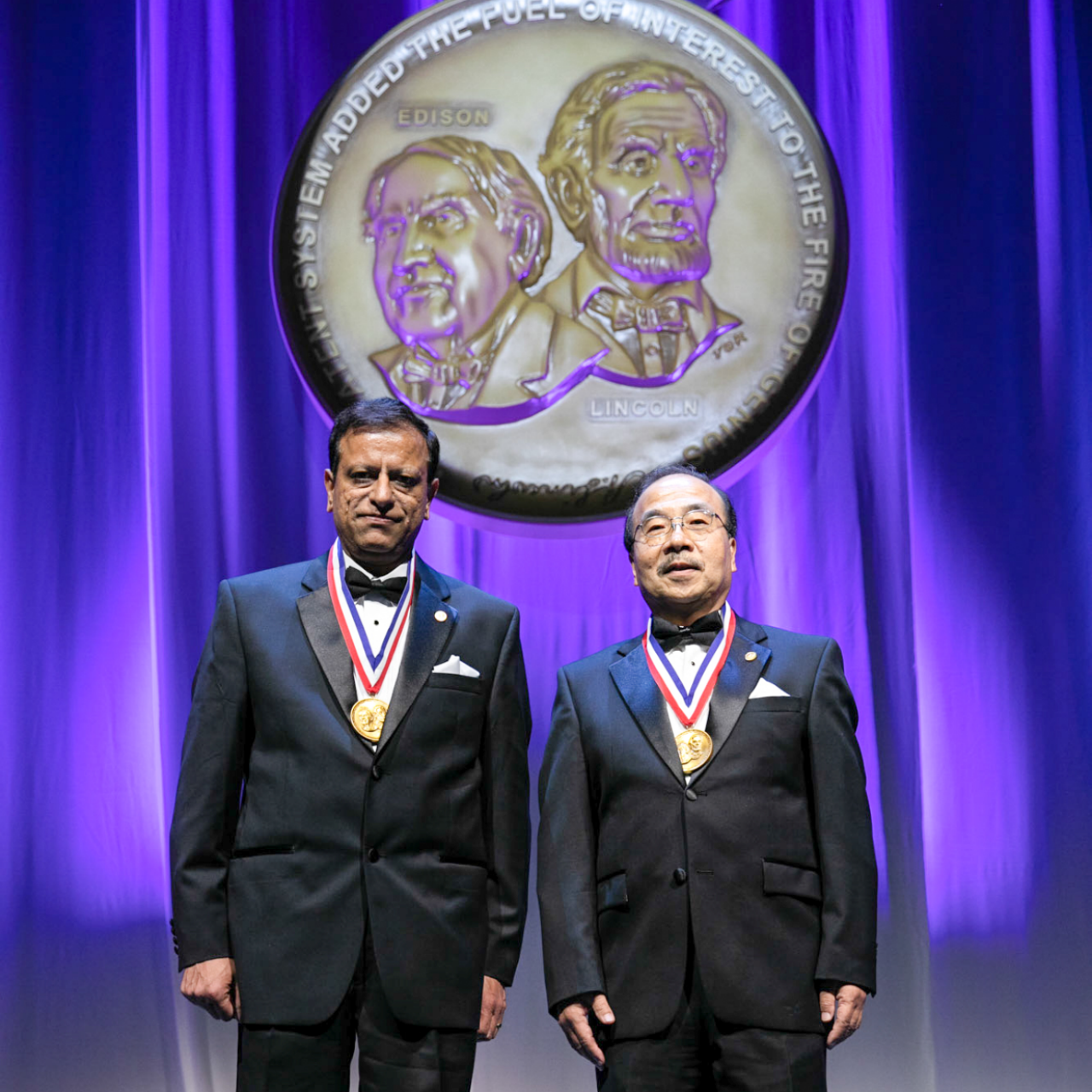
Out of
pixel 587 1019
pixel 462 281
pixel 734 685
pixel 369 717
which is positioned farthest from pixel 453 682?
pixel 462 281

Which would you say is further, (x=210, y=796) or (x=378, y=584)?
(x=378, y=584)

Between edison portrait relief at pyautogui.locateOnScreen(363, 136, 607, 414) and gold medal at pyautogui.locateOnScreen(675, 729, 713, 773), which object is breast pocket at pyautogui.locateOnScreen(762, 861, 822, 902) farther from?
edison portrait relief at pyautogui.locateOnScreen(363, 136, 607, 414)

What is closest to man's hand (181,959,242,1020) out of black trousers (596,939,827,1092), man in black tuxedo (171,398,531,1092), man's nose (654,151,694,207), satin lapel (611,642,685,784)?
man in black tuxedo (171,398,531,1092)

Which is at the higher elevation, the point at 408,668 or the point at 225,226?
the point at 225,226

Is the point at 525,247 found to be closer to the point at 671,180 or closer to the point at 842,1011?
the point at 671,180

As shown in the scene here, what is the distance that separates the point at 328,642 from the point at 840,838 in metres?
0.99

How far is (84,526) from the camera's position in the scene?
3660 millimetres

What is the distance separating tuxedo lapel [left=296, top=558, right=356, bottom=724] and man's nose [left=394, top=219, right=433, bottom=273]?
1.36 meters

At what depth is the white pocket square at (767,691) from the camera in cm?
258

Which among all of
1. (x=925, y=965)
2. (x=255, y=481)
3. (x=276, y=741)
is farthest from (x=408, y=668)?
(x=925, y=965)

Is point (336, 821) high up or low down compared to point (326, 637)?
down

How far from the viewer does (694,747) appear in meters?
2.53

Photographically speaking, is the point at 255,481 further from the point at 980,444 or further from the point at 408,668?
the point at 980,444

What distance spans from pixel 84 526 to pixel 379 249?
1074mm
